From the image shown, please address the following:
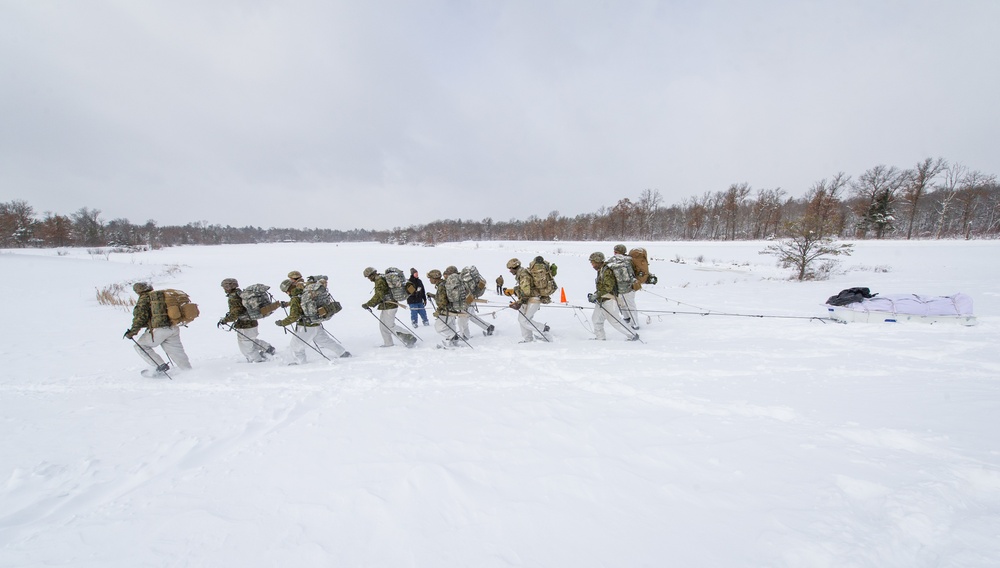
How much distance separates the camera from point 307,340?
7.21 meters

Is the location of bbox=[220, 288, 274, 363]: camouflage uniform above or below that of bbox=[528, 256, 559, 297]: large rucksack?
below

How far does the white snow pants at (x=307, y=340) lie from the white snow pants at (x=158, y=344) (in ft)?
6.23

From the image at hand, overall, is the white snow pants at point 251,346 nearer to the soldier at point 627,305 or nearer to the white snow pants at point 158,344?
the white snow pants at point 158,344

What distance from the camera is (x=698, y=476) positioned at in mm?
2904

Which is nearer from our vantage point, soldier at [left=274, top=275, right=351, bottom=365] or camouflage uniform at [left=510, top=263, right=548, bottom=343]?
soldier at [left=274, top=275, right=351, bottom=365]

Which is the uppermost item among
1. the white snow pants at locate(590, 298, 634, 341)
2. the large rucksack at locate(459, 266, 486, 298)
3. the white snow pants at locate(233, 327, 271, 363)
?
the large rucksack at locate(459, 266, 486, 298)

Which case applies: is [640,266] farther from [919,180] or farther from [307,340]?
[919,180]

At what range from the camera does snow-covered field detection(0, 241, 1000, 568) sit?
236 cm

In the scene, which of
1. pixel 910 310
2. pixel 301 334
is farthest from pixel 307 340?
pixel 910 310

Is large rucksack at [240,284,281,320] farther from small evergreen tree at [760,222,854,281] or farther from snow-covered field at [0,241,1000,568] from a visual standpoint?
small evergreen tree at [760,222,854,281]

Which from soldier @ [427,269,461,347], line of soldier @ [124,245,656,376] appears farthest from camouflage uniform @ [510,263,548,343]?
soldier @ [427,269,461,347]

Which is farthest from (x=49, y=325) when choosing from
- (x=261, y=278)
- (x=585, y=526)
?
(x=585, y=526)

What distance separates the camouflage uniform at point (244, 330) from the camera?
7090 millimetres

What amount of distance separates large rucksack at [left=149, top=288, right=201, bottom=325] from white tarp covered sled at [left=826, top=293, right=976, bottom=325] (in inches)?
507
